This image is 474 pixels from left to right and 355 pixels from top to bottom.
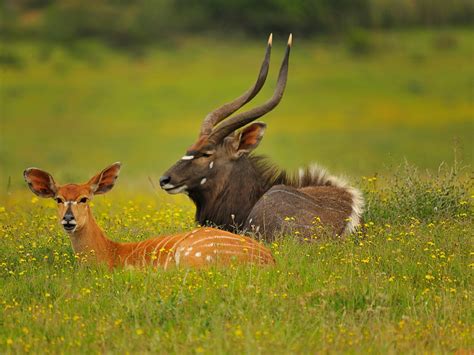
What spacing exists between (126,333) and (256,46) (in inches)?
1550

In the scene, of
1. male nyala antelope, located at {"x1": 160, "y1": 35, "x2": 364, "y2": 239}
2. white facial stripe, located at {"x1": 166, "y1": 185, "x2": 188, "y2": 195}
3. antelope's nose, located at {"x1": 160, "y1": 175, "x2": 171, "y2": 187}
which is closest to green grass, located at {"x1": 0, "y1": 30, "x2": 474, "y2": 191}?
male nyala antelope, located at {"x1": 160, "y1": 35, "x2": 364, "y2": 239}

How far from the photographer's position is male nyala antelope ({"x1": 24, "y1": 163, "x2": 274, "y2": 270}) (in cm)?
888

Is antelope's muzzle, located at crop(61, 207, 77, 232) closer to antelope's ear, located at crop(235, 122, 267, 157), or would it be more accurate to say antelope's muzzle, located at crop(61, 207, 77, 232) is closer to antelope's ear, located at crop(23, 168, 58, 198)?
antelope's ear, located at crop(23, 168, 58, 198)

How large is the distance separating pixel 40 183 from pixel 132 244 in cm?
103

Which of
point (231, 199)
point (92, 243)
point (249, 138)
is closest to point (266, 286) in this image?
point (92, 243)

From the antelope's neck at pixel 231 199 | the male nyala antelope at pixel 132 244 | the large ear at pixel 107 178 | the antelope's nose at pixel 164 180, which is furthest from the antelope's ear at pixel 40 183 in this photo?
the antelope's neck at pixel 231 199

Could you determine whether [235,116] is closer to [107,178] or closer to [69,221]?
[107,178]

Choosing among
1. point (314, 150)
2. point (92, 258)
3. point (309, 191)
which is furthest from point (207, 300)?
point (314, 150)

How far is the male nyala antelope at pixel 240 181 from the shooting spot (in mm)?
10953

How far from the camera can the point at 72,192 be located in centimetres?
950

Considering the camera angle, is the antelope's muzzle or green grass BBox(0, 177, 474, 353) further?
the antelope's muzzle

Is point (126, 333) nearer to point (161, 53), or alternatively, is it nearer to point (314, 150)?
point (314, 150)

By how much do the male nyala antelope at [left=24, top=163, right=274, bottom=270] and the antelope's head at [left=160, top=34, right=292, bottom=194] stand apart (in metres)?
1.38

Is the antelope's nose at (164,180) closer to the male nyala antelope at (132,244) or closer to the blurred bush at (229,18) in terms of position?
the male nyala antelope at (132,244)
